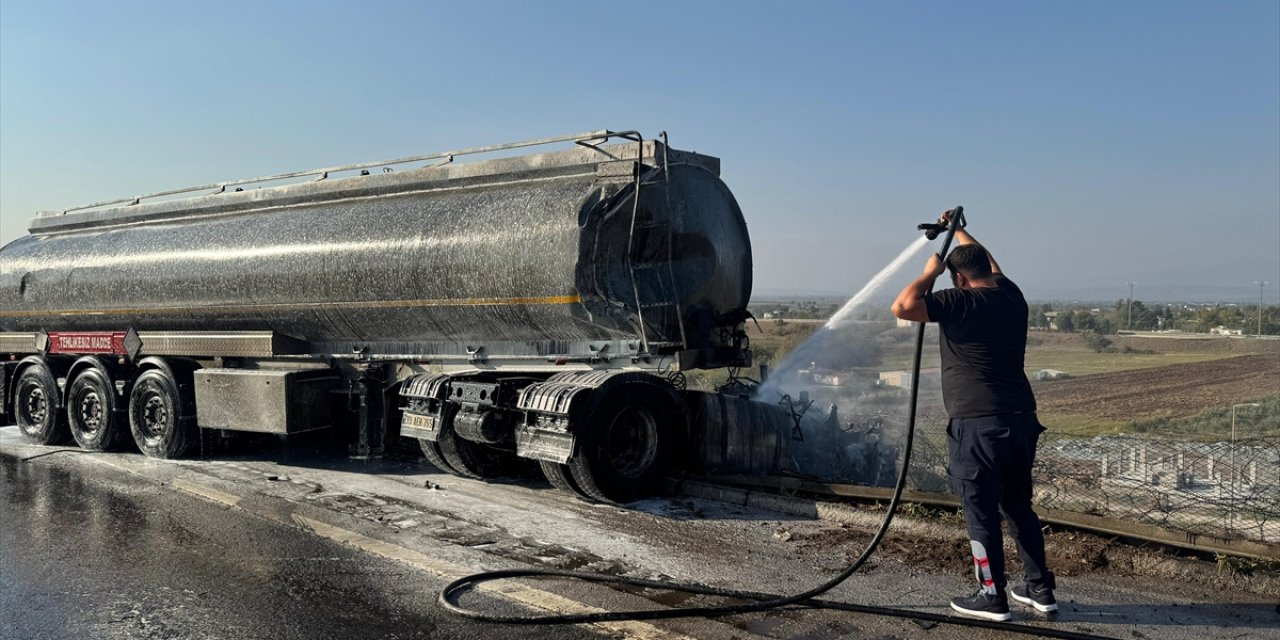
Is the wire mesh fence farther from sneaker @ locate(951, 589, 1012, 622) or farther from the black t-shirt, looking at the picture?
the black t-shirt

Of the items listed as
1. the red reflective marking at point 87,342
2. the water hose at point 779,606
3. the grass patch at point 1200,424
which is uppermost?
the red reflective marking at point 87,342

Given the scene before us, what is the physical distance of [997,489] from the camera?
16.6 feet

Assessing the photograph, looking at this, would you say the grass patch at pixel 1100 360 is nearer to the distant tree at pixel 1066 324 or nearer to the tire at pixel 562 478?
the distant tree at pixel 1066 324

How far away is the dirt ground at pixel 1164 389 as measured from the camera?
19.0 meters

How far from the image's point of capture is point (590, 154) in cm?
848

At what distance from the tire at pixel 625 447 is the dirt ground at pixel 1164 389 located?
12.8m

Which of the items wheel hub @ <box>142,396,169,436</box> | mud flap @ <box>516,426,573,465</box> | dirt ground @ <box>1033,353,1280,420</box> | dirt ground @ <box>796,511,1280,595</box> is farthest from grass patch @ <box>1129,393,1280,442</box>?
A: wheel hub @ <box>142,396,169,436</box>

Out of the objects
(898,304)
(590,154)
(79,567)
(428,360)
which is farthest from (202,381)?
(898,304)

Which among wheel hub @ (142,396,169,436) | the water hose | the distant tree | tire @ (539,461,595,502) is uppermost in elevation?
the distant tree

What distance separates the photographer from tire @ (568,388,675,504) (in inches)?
314

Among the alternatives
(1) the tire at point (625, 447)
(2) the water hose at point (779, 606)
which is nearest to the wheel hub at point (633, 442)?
(1) the tire at point (625, 447)

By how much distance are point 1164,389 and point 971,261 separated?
2042cm

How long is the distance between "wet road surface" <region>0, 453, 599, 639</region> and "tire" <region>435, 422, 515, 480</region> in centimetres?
207

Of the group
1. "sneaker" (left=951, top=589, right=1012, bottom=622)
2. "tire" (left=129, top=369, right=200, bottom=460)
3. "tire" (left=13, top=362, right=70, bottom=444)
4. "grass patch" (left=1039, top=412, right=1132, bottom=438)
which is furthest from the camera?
"grass patch" (left=1039, top=412, right=1132, bottom=438)
